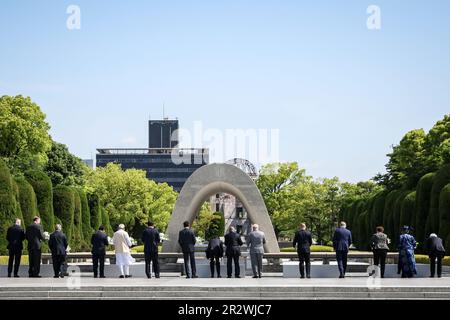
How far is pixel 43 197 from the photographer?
52594 millimetres

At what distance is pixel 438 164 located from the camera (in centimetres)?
5753

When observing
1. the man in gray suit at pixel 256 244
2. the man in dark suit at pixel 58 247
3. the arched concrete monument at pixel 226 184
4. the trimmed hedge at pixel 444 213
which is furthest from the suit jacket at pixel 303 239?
the trimmed hedge at pixel 444 213

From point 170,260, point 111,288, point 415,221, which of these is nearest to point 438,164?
point 415,221

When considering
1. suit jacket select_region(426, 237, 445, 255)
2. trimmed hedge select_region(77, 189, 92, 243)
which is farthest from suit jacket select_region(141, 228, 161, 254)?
trimmed hedge select_region(77, 189, 92, 243)

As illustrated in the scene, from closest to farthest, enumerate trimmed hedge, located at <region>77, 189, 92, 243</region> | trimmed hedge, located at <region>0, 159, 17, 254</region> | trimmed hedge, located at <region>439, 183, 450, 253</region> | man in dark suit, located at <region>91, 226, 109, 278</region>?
1. man in dark suit, located at <region>91, 226, 109, 278</region>
2. trimmed hedge, located at <region>439, 183, 450, 253</region>
3. trimmed hedge, located at <region>0, 159, 17, 254</region>
4. trimmed hedge, located at <region>77, 189, 92, 243</region>

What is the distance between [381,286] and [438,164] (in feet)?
117

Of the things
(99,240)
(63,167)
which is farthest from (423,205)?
(63,167)

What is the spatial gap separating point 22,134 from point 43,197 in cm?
1722

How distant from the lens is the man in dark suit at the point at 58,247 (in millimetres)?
28450

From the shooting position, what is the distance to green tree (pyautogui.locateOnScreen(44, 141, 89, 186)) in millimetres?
79581

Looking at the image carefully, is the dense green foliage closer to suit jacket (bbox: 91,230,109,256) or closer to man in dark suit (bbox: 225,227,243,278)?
man in dark suit (bbox: 225,227,243,278)

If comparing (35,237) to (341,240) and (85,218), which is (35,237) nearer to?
(341,240)

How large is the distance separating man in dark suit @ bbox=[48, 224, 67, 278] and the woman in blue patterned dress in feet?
35.5
